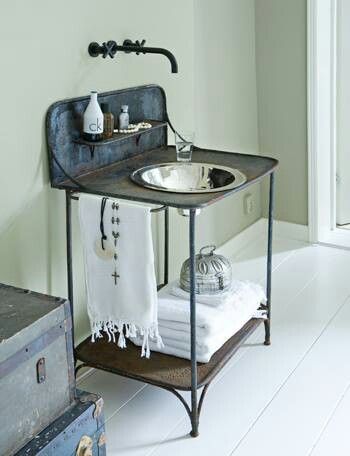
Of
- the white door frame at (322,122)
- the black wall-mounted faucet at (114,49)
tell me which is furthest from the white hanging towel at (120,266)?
the white door frame at (322,122)

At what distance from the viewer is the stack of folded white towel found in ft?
7.86

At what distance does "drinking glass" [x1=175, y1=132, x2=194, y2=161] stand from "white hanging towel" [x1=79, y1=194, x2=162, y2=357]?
1.37 ft

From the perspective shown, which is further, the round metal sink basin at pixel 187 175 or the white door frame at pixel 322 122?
the white door frame at pixel 322 122

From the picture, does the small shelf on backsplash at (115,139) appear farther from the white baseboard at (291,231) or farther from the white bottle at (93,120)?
the white baseboard at (291,231)

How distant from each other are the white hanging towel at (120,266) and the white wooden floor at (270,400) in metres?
0.25

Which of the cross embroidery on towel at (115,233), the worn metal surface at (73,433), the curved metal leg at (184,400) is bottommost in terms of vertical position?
the curved metal leg at (184,400)

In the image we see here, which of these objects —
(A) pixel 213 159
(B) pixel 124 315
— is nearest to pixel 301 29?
(A) pixel 213 159

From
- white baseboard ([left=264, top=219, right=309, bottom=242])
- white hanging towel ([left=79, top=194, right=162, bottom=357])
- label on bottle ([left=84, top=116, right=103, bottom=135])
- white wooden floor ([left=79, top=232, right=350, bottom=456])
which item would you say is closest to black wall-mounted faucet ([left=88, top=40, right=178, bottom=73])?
label on bottle ([left=84, top=116, right=103, bottom=135])

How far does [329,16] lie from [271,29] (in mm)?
270

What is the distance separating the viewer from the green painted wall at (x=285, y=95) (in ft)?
11.8

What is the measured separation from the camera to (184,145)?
253cm

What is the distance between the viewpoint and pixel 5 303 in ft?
5.86

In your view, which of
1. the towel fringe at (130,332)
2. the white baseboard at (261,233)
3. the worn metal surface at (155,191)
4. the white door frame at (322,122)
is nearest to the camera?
the worn metal surface at (155,191)

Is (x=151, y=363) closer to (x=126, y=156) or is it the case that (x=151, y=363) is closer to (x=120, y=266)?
(x=120, y=266)
